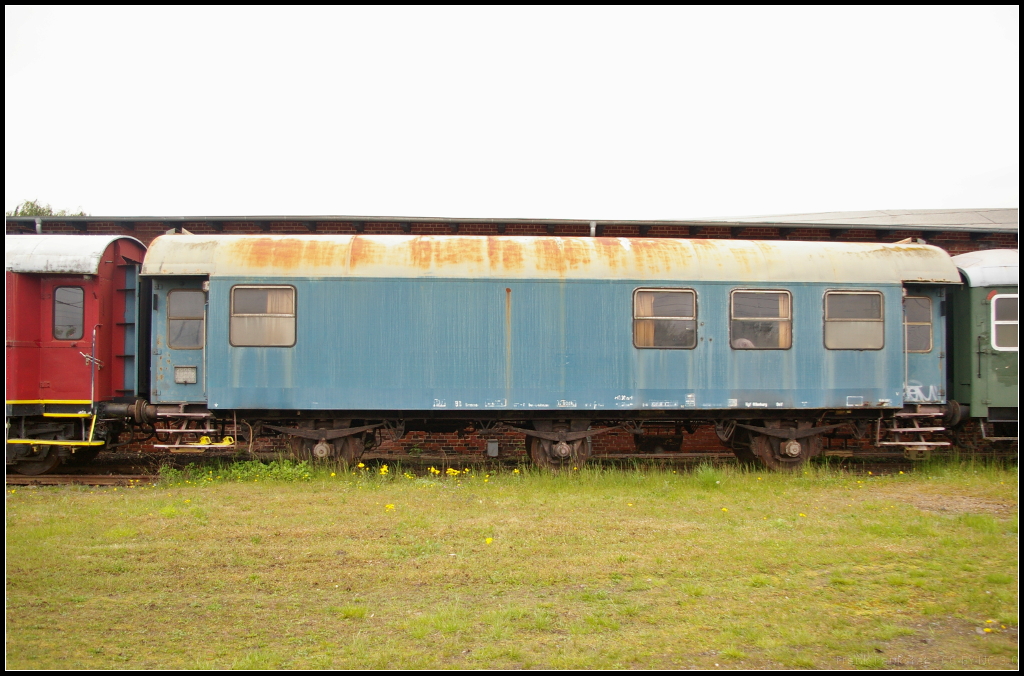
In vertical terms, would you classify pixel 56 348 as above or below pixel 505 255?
below

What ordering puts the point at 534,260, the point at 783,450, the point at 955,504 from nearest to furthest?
the point at 955,504, the point at 534,260, the point at 783,450

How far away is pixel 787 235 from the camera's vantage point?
15.1m

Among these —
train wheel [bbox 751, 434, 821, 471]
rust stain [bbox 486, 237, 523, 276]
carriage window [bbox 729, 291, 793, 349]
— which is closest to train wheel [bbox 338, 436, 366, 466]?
rust stain [bbox 486, 237, 523, 276]

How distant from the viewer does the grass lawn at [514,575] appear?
14.2 feet

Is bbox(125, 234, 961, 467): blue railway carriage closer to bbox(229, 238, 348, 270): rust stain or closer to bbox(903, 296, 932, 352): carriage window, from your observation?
bbox(229, 238, 348, 270): rust stain

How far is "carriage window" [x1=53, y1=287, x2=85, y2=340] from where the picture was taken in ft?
34.3

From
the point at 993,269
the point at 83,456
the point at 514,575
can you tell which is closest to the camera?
the point at 514,575

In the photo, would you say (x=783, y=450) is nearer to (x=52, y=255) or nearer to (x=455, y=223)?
(x=455, y=223)

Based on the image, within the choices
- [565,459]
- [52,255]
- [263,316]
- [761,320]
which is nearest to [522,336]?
[565,459]

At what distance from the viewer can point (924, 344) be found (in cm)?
1088

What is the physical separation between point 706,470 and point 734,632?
5321 millimetres

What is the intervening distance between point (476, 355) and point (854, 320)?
18.5 feet

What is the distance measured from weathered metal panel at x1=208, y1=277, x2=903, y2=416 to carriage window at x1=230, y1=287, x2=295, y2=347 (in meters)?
0.11

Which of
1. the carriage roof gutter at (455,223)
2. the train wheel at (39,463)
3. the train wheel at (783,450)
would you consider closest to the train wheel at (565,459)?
the train wheel at (783,450)
